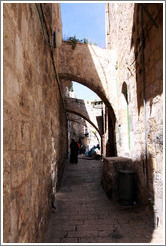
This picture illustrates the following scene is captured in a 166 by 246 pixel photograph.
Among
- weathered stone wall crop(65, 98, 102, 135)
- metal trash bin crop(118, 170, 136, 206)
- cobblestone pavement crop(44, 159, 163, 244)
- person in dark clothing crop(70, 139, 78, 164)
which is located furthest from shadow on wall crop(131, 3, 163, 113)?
weathered stone wall crop(65, 98, 102, 135)

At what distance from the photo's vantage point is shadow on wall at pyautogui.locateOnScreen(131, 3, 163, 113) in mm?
2766

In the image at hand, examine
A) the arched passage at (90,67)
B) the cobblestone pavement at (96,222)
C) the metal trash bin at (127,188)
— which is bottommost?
the cobblestone pavement at (96,222)

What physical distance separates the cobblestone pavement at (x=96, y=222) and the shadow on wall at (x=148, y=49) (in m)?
1.95

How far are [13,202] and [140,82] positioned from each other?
3.28 m

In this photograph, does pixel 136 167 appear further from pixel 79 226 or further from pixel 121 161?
pixel 79 226

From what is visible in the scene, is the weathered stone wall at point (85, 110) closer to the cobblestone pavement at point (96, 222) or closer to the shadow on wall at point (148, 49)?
the cobblestone pavement at point (96, 222)

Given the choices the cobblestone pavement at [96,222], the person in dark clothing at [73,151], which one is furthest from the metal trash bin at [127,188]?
the person in dark clothing at [73,151]

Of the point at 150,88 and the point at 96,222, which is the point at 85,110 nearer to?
the point at 150,88

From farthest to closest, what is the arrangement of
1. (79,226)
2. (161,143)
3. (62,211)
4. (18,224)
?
(62,211) → (79,226) → (161,143) → (18,224)

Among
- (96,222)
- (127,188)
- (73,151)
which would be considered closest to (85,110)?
(73,151)

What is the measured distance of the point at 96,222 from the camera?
3.23 metres

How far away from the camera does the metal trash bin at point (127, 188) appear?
3971 mm

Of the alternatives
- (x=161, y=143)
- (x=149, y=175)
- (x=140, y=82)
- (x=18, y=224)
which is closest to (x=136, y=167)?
(x=149, y=175)

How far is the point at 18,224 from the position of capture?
137cm
